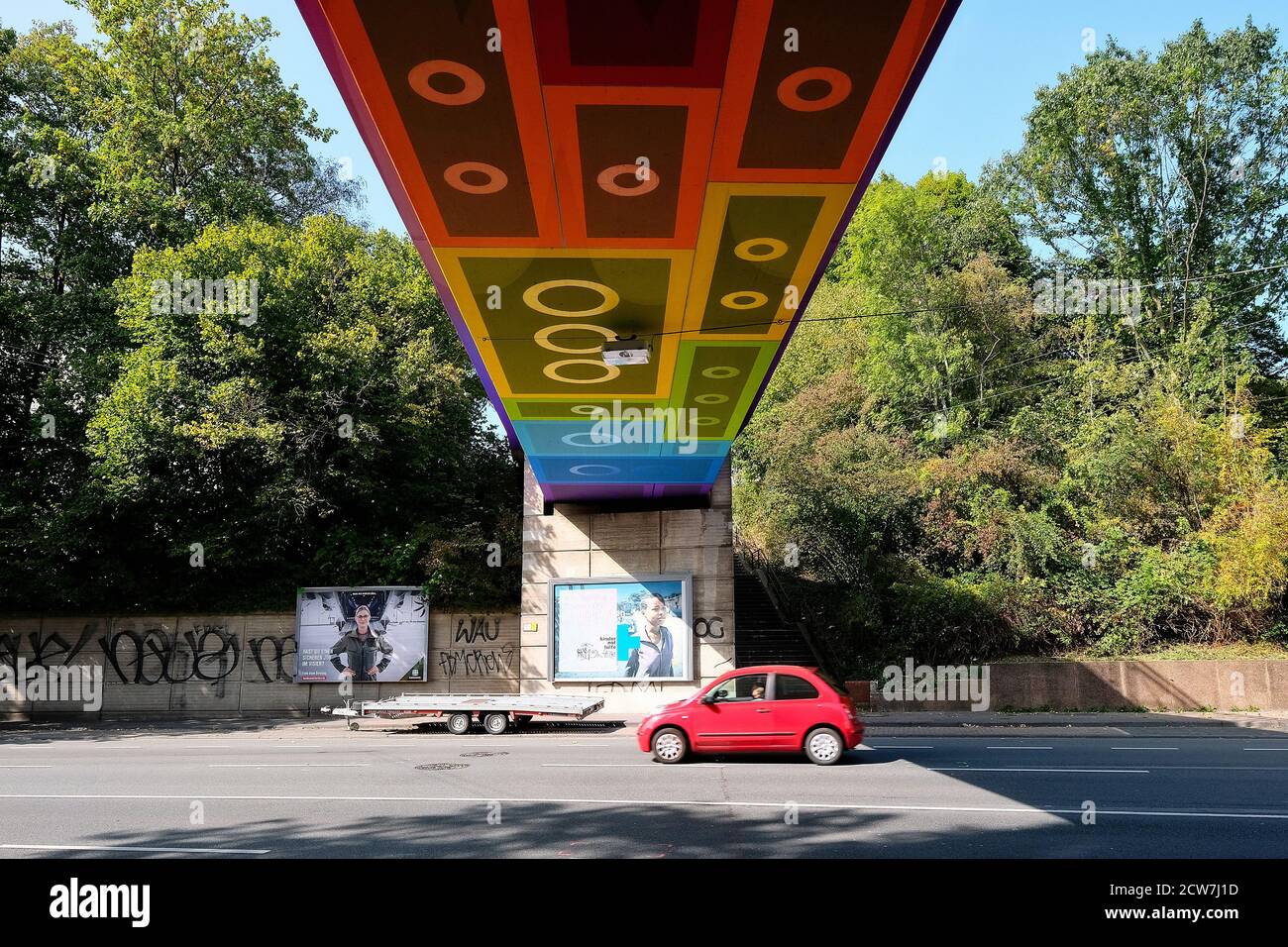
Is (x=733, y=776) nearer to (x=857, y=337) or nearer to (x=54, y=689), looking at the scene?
(x=54, y=689)

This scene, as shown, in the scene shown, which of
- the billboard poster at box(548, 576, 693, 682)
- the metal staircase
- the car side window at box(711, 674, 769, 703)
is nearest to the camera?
the car side window at box(711, 674, 769, 703)

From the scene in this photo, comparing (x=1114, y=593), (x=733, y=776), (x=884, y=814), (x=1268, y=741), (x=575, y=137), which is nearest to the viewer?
(x=575, y=137)

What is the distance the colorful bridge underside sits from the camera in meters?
6.17

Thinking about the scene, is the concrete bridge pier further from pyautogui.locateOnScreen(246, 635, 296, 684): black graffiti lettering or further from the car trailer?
pyautogui.locateOnScreen(246, 635, 296, 684): black graffiti lettering

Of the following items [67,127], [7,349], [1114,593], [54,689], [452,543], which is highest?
[67,127]

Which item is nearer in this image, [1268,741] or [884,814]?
[884,814]

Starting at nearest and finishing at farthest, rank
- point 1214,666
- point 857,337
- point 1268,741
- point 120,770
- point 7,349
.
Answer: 1. point 120,770
2. point 1268,741
3. point 1214,666
4. point 7,349
5. point 857,337

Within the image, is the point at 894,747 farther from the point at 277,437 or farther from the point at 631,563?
the point at 277,437

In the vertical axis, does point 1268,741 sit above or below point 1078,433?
below

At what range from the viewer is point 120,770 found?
46.4 ft

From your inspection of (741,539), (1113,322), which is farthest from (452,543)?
(1113,322)

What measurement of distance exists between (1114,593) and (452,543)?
1851cm

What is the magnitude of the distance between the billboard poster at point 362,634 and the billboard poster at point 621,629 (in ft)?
14.6

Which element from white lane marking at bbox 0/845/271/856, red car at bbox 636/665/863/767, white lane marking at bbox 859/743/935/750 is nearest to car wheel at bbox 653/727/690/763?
red car at bbox 636/665/863/767
